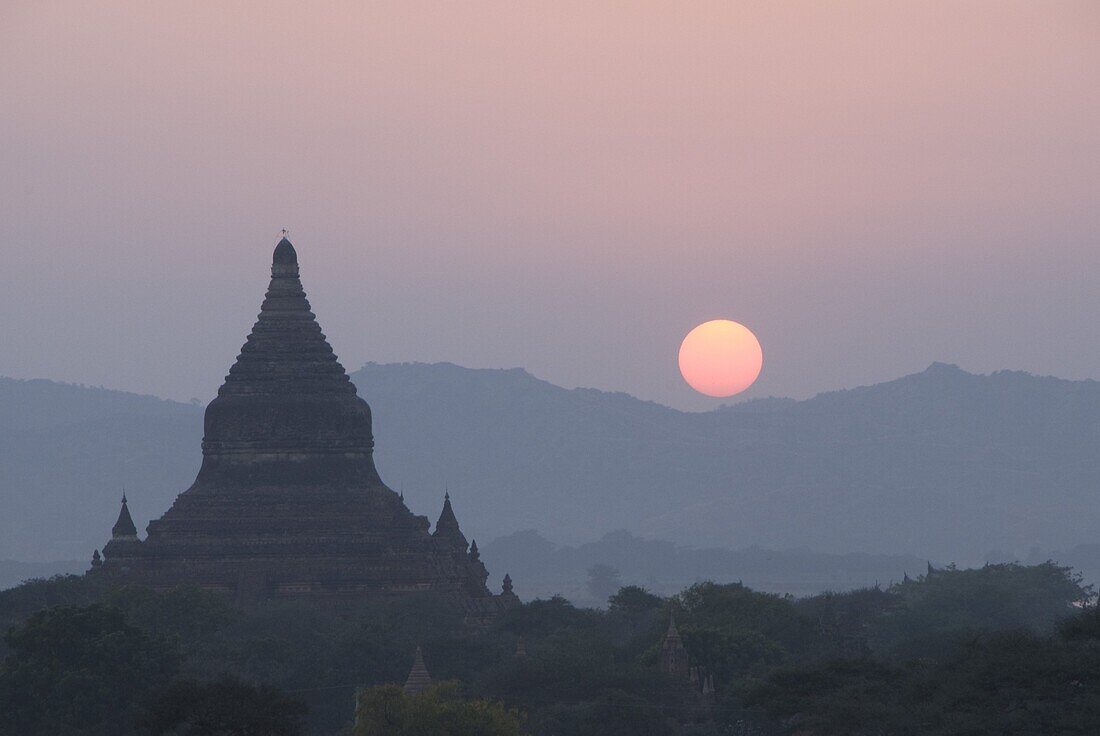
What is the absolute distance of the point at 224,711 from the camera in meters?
59.4

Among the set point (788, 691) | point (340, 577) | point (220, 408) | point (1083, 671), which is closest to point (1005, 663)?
point (1083, 671)

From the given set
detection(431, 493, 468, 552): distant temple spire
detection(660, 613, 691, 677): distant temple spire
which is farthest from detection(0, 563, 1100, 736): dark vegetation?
detection(431, 493, 468, 552): distant temple spire

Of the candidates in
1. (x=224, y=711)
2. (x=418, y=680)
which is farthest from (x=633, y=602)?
(x=224, y=711)

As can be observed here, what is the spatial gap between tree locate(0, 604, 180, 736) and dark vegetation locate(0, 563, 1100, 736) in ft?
0.18

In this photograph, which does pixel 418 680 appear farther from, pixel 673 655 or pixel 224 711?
pixel 224 711

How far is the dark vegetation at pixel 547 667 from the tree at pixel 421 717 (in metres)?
0.05

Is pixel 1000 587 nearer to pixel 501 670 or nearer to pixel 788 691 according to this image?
pixel 501 670

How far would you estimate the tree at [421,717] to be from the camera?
63750mm

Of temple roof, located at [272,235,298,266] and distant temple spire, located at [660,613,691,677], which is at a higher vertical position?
temple roof, located at [272,235,298,266]

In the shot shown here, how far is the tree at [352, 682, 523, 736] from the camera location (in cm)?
6375

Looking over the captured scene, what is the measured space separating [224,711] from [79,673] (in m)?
11.1

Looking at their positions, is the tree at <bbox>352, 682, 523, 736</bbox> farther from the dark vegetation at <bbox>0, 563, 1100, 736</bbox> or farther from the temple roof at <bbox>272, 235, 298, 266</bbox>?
the temple roof at <bbox>272, 235, 298, 266</bbox>

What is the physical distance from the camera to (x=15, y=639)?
7188 centimetres

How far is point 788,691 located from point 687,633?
2326 cm
